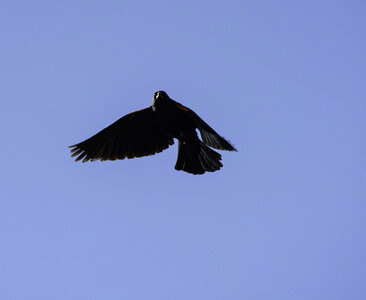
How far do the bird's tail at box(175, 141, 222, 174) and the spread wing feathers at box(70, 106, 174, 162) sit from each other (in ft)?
1.44

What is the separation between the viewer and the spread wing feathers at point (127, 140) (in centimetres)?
979

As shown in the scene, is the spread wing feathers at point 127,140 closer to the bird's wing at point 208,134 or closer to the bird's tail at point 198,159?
the bird's tail at point 198,159

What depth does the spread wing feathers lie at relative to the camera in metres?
9.79

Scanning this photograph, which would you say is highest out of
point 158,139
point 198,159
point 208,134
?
point 158,139

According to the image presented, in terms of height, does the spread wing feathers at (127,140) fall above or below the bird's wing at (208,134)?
above

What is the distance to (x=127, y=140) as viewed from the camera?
9.96 m

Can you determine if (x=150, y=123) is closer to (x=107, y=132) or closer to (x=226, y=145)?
(x=107, y=132)

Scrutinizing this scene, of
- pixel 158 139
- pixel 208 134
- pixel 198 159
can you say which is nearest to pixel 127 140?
pixel 158 139

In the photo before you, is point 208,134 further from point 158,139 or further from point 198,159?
point 158,139

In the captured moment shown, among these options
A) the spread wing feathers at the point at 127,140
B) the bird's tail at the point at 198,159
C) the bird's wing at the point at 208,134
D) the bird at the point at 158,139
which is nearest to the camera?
the bird's wing at the point at 208,134

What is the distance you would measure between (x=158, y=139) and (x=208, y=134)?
118 centimetres

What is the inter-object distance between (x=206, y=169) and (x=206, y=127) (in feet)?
2.96

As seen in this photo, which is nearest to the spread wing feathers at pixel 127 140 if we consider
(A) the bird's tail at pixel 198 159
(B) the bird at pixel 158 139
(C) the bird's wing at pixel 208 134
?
(B) the bird at pixel 158 139

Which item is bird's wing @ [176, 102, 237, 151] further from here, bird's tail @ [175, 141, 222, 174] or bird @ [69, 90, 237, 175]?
bird's tail @ [175, 141, 222, 174]
